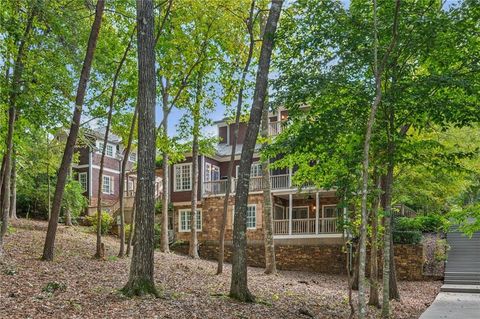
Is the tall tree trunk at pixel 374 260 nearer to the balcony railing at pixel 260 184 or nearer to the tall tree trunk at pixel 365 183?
the tall tree trunk at pixel 365 183

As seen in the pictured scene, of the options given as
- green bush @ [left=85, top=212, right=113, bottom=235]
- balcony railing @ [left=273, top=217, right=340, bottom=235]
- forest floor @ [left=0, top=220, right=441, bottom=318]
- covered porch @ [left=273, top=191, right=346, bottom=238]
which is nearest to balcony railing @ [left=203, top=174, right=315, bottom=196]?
covered porch @ [left=273, top=191, right=346, bottom=238]

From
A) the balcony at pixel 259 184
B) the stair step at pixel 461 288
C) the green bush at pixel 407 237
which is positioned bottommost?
the stair step at pixel 461 288

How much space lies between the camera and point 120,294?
7055mm

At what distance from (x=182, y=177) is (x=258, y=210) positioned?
5.34 meters

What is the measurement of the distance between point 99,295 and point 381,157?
648 centimetres

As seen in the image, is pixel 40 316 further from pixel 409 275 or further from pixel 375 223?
pixel 409 275

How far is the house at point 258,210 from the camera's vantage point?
801 inches

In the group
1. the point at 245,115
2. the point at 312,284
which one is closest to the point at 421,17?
the point at 245,115

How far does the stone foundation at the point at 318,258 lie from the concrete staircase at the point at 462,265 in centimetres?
130

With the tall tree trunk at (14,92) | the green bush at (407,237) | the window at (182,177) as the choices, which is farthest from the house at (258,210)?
the tall tree trunk at (14,92)

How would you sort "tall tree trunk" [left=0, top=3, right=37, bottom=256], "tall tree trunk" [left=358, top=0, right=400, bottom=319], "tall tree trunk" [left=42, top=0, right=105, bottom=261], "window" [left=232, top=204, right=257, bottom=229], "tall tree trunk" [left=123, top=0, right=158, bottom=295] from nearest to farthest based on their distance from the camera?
"tall tree trunk" [left=358, top=0, right=400, bottom=319] < "tall tree trunk" [left=123, top=0, right=158, bottom=295] < "tall tree trunk" [left=0, top=3, right=37, bottom=256] < "tall tree trunk" [left=42, top=0, right=105, bottom=261] < "window" [left=232, top=204, right=257, bottom=229]

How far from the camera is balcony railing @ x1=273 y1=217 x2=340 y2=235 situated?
20.3 meters

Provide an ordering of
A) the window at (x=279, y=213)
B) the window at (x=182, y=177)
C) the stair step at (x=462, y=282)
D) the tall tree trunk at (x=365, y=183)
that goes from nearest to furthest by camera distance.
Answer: the tall tree trunk at (x=365, y=183), the stair step at (x=462, y=282), the window at (x=279, y=213), the window at (x=182, y=177)

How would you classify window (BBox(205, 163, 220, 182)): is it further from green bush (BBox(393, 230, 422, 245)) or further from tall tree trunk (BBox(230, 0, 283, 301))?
tall tree trunk (BBox(230, 0, 283, 301))
